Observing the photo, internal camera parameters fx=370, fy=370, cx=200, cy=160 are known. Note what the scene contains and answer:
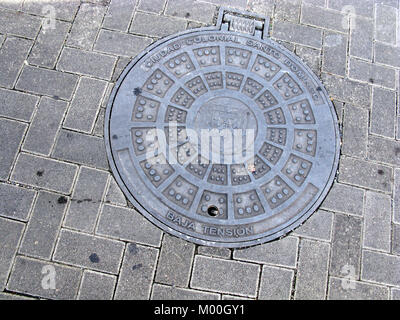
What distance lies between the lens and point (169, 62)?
370 centimetres

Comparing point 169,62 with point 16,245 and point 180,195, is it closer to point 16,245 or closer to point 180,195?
point 180,195

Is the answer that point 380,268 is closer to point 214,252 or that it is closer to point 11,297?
point 214,252

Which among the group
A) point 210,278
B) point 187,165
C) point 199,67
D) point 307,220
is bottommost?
point 210,278

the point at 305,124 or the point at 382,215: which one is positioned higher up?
the point at 305,124

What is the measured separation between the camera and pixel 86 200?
3277 mm

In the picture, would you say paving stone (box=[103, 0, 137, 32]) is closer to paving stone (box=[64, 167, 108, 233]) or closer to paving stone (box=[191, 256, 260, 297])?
paving stone (box=[64, 167, 108, 233])

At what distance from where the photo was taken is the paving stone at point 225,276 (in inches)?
123

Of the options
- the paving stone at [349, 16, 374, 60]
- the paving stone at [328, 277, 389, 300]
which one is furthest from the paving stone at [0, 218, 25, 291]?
the paving stone at [349, 16, 374, 60]

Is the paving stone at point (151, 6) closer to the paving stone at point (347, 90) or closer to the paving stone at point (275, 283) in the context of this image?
the paving stone at point (347, 90)

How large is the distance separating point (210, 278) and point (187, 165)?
3.29 feet

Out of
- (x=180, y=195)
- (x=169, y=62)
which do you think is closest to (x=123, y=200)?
(x=180, y=195)

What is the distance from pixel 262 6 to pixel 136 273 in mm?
3086

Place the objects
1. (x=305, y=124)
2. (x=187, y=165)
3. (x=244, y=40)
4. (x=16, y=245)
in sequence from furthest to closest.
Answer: (x=244, y=40), (x=305, y=124), (x=187, y=165), (x=16, y=245)

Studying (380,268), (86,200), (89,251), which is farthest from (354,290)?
(86,200)
